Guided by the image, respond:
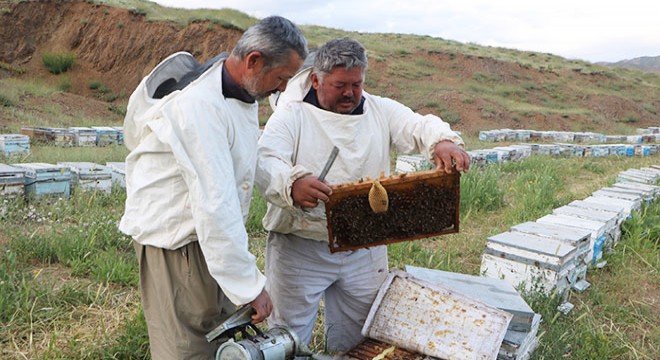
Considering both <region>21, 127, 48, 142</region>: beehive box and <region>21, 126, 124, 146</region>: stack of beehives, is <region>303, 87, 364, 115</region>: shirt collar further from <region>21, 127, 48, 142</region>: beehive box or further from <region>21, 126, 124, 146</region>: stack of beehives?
<region>21, 127, 48, 142</region>: beehive box

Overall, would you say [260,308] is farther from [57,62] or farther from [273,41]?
[57,62]

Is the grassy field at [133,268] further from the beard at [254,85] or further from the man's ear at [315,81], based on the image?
the beard at [254,85]

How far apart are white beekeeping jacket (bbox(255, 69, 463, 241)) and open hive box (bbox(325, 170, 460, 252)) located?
214 mm

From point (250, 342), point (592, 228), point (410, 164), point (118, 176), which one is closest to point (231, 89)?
point (250, 342)

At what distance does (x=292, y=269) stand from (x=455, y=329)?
3.17 ft

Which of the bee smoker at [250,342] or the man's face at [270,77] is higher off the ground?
the man's face at [270,77]

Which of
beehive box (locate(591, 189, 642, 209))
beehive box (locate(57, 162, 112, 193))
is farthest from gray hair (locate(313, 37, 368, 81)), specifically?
Result: beehive box (locate(591, 189, 642, 209))

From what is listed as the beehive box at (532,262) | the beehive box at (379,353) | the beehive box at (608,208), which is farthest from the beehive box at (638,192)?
the beehive box at (379,353)

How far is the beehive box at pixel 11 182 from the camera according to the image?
5.88 meters

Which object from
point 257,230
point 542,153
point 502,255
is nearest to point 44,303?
point 257,230

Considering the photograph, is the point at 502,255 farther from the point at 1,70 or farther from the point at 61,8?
the point at 61,8

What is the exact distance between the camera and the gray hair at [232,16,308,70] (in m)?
2.13

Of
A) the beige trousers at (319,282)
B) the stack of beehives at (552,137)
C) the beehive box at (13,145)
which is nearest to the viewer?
the beige trousers at (319,282)

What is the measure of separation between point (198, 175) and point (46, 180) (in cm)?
515
